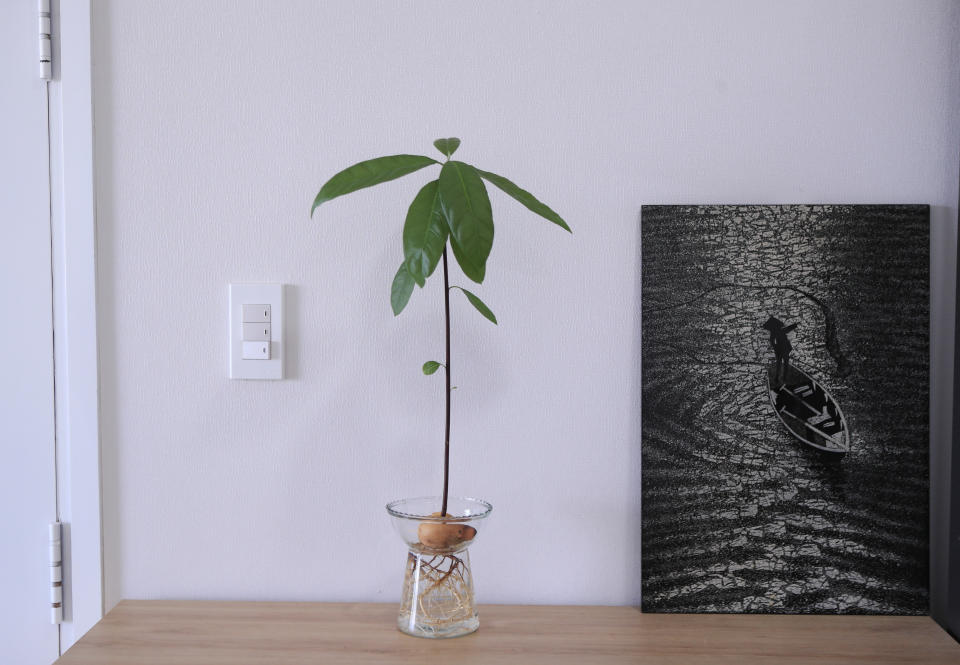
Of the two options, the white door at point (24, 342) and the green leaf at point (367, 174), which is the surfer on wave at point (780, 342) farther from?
the white door at point (24, 342)

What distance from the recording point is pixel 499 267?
1.04 metres

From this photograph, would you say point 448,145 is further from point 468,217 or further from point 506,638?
point 506,638

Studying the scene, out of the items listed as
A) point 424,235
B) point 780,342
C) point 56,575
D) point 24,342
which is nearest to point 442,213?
point 424,235

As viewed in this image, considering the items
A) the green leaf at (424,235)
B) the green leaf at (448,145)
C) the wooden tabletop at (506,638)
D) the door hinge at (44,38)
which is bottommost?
the wooden tabletop at (506,638)

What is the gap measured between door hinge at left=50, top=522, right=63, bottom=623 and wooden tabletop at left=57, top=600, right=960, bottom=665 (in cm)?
13

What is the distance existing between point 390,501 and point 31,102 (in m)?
0.80

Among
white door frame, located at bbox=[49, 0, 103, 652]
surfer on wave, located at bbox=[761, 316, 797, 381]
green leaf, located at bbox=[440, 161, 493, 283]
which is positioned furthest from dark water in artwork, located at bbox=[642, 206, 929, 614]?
white door frame, located at bbox=[49, 0, 103, 652]

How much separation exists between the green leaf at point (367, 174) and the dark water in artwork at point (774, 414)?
0.37 m

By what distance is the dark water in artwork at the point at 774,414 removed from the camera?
39.2 inches

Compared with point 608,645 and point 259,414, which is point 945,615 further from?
point 259,414

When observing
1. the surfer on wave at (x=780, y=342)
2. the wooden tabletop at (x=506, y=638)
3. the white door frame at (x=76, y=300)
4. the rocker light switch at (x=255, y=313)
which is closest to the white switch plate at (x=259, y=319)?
the rocker light switch at (x=255, y=313)

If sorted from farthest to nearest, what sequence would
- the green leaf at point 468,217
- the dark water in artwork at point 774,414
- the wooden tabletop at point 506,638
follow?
1. the dark water in artwork at point 774,414
2. the wooden tabletop at point 506,638
3. the green leaf at point 468,217

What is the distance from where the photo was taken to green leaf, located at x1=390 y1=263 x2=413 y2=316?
827 millimetres

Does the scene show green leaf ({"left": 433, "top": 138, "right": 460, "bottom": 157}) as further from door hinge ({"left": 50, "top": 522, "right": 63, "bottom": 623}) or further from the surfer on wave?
door hinge ({"left": 50, "top": 522, "right": 63, "bottom": 623})
